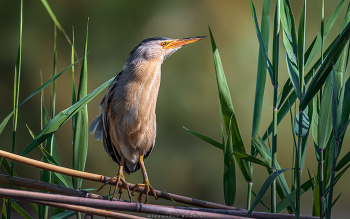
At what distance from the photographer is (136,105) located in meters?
1.28

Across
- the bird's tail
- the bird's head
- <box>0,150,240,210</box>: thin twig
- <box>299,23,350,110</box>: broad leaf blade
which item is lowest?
<box>0,150,240,210</box>: thin twig

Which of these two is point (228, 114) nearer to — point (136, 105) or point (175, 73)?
point (136, 105)

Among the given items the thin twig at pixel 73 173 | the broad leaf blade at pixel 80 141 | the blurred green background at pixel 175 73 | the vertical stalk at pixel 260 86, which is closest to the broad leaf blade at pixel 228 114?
the vertical stalk at pixel 260 86

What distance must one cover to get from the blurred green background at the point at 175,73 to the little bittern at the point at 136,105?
1.42 meters

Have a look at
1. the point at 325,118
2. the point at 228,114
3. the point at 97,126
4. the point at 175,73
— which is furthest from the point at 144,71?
the point at 175,73

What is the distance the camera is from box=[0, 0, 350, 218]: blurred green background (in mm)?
2781

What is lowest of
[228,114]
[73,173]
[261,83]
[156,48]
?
[73,173]

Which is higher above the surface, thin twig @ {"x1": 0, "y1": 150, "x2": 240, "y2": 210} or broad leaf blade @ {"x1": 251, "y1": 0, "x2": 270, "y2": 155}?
broad leaf blade @ {"x1": 251, "y1": 0, "x2": 270, "y2": 155}

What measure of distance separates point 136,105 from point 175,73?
5.38ft

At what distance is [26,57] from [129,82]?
189cm

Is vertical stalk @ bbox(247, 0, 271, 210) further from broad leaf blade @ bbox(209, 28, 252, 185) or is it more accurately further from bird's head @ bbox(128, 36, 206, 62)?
bird's head @ bbox(128, 36, 206, 62)

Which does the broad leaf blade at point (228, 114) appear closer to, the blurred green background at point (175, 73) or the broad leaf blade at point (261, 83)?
the broad leaf blade at point (261, 83)

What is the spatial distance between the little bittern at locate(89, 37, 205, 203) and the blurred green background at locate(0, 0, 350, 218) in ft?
4.67

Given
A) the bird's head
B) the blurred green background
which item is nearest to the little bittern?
the bird's head
